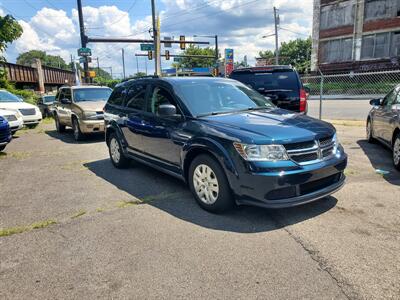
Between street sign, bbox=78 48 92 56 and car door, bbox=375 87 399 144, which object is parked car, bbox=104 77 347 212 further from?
street sign, bbox=78 48 92 56

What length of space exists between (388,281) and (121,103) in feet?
17.5

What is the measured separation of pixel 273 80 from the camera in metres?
8.69

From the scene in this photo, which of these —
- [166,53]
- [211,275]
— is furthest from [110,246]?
[166,53]

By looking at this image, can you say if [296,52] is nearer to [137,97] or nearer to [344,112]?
[344,112]

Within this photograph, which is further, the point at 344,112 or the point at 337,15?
the point at 337,15

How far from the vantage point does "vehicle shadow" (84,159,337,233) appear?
157 inches

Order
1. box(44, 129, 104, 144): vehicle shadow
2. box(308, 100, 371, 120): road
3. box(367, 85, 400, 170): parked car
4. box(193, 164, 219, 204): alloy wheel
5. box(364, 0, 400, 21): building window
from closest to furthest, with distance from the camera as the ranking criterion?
box(193, 164, 219, 204): alloy wheel
box(367, 85, 400, 170): parked car
box(44, 129, 104, 144): vehicle shadow
box(308, 100, 371, 120): road
box(364, 0, 400, 21): building window

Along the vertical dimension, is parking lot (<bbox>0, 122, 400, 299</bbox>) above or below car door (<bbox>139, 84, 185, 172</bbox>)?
below

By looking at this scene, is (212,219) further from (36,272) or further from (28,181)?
(28,181)

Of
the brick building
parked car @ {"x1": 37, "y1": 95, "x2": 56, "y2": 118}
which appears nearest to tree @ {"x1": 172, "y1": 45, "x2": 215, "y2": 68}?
the brick building

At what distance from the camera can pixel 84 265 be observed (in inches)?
128

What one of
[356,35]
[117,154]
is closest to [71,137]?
[117,154]

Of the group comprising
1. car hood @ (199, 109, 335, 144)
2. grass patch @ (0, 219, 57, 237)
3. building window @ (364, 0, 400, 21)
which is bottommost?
grass patch @ (0, 219, 57, 237)

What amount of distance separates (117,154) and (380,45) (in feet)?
103
